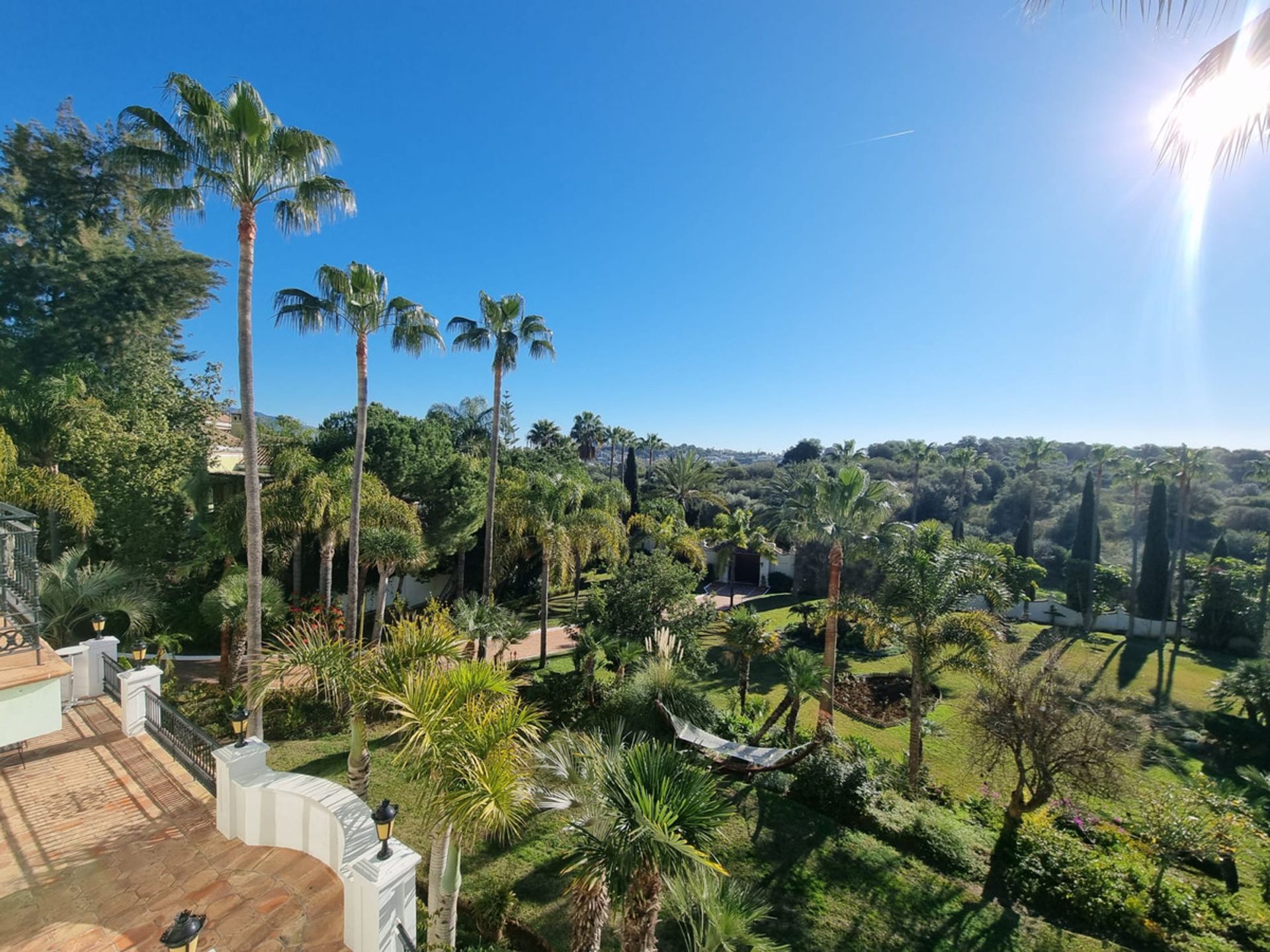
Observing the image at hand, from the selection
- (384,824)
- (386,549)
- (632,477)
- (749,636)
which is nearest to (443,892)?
(384,824)

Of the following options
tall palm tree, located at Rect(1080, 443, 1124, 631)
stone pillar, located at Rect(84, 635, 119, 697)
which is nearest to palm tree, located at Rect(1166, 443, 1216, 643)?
tall palm tree, located at Rect(1080, 443, 1124, 631)

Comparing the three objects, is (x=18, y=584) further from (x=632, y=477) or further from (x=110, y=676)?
(x=632, y=477)

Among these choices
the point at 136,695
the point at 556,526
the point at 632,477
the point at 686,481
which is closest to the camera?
the point at 136,695

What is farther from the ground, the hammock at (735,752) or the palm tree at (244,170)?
the palm tree at (244,170)

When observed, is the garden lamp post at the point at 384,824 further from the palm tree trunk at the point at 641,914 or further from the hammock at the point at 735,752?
the hammock at the point at 735,752

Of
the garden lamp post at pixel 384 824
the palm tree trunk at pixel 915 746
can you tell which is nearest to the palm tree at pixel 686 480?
the palm tree trunk at pixel 915 746

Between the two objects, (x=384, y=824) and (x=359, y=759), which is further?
(x=359, y=759)

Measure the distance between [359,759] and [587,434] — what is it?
45.0 metres

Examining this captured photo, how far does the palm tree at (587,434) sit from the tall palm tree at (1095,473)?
36670 millimetres

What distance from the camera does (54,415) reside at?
13.3 metres

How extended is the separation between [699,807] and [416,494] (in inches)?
680

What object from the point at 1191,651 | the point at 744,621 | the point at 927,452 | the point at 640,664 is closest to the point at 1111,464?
the point at 927,452

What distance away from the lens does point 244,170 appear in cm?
772

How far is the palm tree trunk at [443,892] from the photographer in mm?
5168
